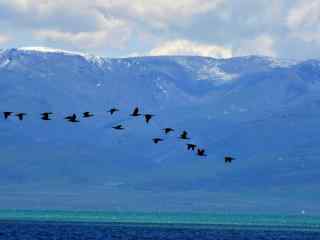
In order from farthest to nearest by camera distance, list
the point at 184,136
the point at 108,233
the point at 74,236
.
Answer: the point at 108,233 → the point at 74,236 → the point at 184,136

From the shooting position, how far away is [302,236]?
417 ft

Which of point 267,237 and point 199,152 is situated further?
point 267,237

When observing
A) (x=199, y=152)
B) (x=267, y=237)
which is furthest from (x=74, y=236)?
(x=199, y=152)

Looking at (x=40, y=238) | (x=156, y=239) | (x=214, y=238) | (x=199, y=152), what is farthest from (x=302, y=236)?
(x=199, y=152)

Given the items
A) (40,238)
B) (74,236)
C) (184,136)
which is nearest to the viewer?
(184,136)

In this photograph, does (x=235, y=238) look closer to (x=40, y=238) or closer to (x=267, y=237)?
(x=267, y=237)

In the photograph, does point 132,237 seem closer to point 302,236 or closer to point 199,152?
point 302,236

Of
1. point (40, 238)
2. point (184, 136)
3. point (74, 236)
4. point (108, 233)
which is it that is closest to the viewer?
point (184, 136)

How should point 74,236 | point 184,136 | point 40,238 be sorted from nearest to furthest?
point 184,136
point 40,238
point 74,236

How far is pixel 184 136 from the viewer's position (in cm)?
6700

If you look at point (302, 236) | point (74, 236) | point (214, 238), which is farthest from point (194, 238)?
point (302, 236)

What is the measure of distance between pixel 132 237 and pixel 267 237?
17.0 metres

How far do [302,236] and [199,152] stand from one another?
201ft

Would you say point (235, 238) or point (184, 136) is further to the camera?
point (235, 238)
